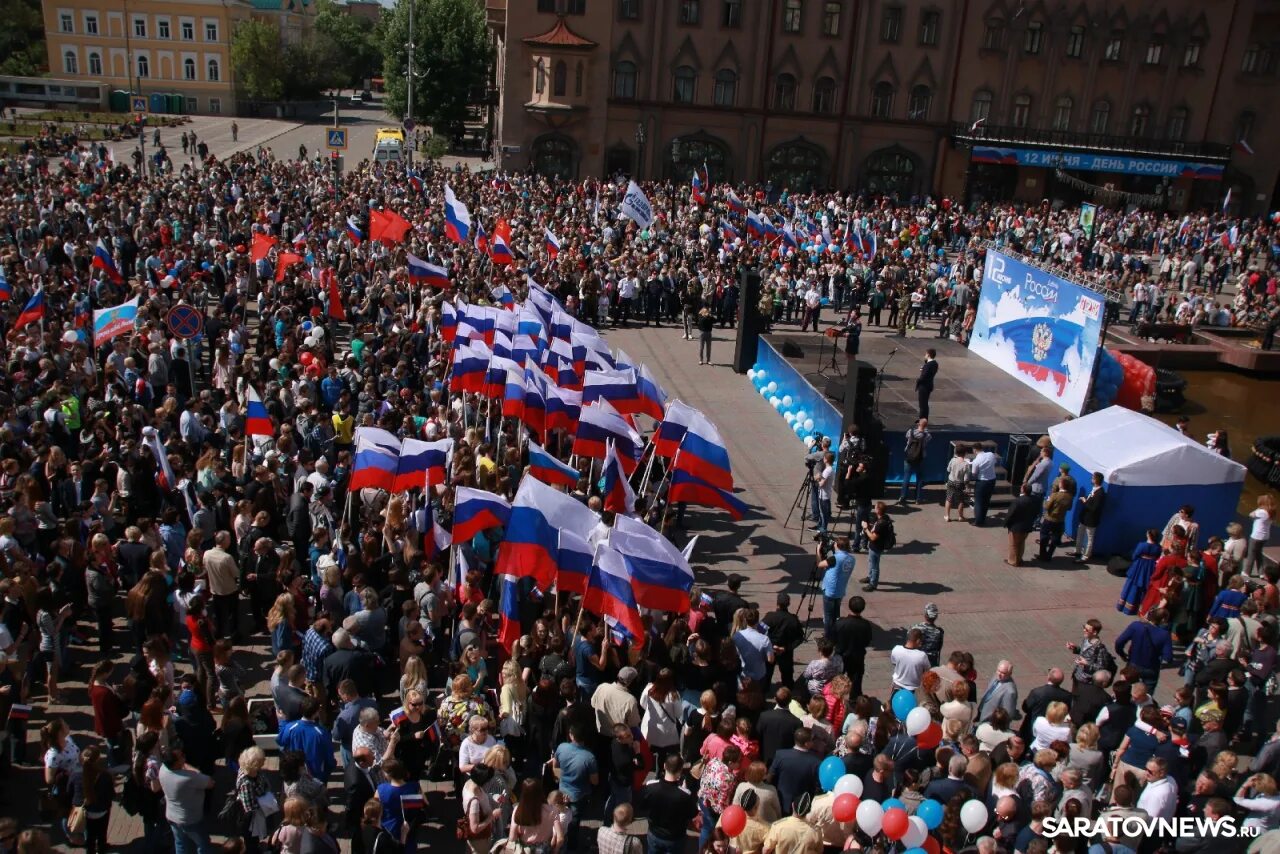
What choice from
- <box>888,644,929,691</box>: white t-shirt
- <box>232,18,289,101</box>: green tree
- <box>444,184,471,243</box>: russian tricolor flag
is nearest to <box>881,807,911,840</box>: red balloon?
<box>888,644,929,691</box>: white t-shirt

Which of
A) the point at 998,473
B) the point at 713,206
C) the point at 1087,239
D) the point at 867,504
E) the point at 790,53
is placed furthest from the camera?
the point at 790,53

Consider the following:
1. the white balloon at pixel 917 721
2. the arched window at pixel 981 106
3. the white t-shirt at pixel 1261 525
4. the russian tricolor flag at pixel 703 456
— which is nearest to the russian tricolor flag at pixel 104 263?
the russian tricolor flag at pixel 703 456

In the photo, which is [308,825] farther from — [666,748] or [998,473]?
[998,473]

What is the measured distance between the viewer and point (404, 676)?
888 centimetres

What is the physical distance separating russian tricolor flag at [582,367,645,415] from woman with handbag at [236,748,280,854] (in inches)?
297

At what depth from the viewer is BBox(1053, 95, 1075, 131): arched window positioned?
5134 cm

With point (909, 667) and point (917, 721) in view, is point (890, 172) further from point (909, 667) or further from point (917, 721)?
point (917, 721)

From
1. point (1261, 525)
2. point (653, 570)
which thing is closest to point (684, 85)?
point (1261, 525)

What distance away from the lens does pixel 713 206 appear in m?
40.2

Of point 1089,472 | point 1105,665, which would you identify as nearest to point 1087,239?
point 1089,472

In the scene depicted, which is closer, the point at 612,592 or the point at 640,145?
the point at 612,592

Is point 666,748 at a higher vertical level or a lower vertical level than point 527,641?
lower

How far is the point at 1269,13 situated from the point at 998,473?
47544 mm

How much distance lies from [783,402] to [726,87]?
33.2 metres
